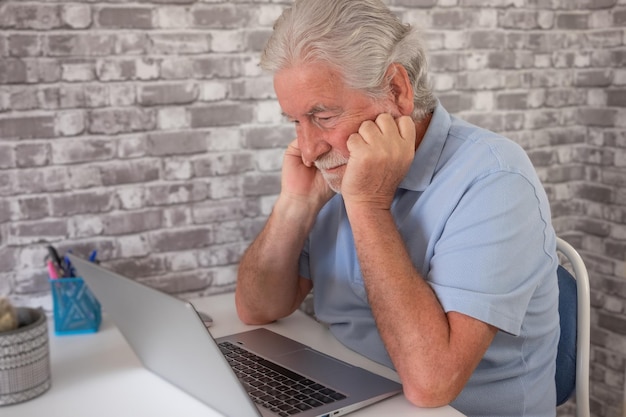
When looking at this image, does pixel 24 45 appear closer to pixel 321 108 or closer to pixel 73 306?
pixel 73 306

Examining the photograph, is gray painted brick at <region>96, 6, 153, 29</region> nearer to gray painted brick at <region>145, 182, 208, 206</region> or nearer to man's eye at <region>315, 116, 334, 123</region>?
gray painted brick at <region>145, 182, 208, 206</region>

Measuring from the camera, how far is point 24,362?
1.22m

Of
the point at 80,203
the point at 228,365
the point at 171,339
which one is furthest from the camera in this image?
the point at 80,203

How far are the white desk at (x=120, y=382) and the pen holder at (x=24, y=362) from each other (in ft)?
0.07

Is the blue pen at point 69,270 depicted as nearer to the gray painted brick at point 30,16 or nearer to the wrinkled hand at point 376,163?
the gray painted brick at point 30,16

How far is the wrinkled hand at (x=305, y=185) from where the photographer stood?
159cm

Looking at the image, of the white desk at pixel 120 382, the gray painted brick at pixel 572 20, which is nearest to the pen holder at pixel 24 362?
the white desk at pixel 120 382

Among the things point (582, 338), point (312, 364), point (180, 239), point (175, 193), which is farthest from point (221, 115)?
point (582, 338)

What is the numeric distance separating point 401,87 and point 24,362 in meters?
0.84

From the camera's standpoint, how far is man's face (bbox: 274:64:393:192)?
1318 mm

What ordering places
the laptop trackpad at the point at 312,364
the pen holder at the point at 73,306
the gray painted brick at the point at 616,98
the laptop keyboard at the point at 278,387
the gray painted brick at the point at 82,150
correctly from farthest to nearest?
1. the gray painted brick at the point at 616,98
2. the gray painted brick at the point at 82,150
3. the pen holder at the point at 73,306
4. the laptop trackpad at the point at 312,364
5. the laptop keyboard at the point at 278,387

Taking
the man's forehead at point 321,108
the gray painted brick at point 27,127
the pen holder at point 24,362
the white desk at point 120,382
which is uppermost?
the man's forehead at point 321,108

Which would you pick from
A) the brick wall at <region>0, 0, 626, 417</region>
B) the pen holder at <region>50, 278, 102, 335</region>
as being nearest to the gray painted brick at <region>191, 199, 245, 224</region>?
the brick wall at <region>0, 0, 626, 417</region>

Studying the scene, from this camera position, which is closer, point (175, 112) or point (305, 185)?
point (305, 185)
